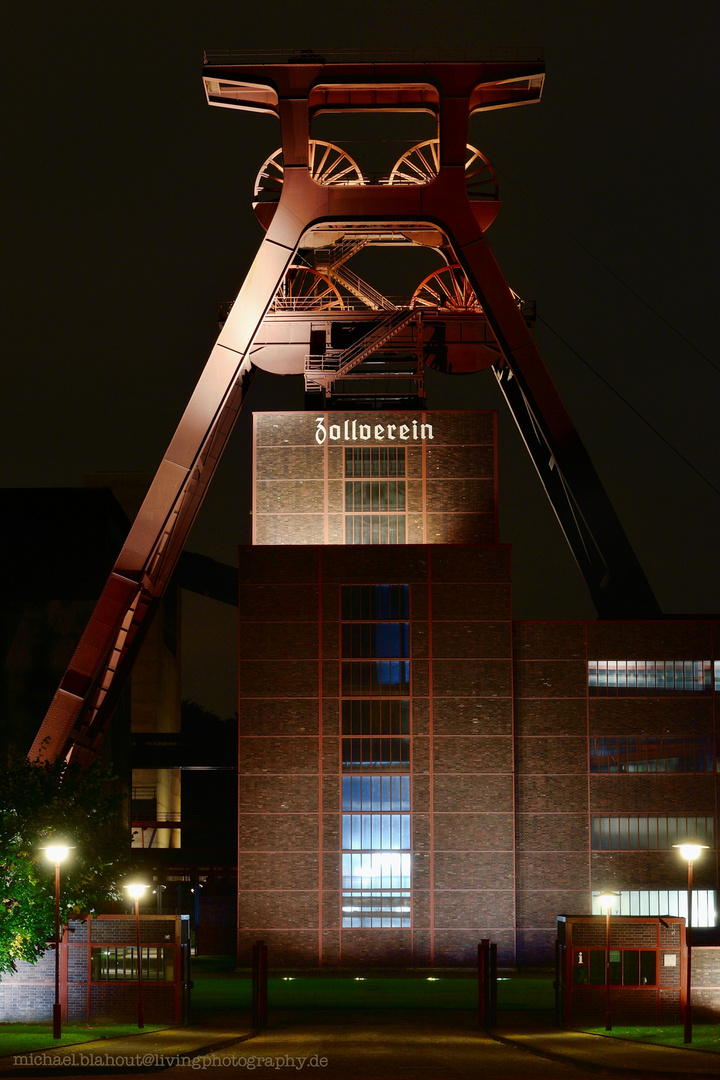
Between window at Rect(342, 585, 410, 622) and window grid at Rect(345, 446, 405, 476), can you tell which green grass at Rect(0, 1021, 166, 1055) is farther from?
window grid at Rect(345, 446, 405, 476)

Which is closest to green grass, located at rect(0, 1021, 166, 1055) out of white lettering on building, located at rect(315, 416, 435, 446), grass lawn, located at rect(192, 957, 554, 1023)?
grass lawn, located at rect(192, 957, 554, 1023)

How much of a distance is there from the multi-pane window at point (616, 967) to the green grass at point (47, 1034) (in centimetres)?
788

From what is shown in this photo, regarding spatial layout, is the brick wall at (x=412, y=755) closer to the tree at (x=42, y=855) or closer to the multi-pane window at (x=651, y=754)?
the multi-pane window at (x=651, y=754)

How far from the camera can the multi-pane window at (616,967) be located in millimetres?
25984

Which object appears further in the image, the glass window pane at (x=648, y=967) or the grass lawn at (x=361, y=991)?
the grass lawn at (x=361, y=991)

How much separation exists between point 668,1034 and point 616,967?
1.98m

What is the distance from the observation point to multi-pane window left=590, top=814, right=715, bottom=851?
43625 mm

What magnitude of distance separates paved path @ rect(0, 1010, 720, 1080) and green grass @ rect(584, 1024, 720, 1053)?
53cm

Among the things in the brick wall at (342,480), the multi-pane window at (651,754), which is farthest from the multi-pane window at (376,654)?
the multi-pane window at (651,754)

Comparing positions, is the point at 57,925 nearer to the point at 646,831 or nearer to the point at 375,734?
the point at 375,734

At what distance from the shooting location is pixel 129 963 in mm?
25594

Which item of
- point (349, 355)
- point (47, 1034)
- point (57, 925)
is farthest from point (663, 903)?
point (47, 1034)

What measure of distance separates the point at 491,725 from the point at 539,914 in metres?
5.98

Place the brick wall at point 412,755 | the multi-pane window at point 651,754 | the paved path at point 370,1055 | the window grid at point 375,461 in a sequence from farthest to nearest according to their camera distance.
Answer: the window grid at point 375,461, the multi-pane window at point 651,754, the brick wall at point 412,755, the paved path at point 370,1055
